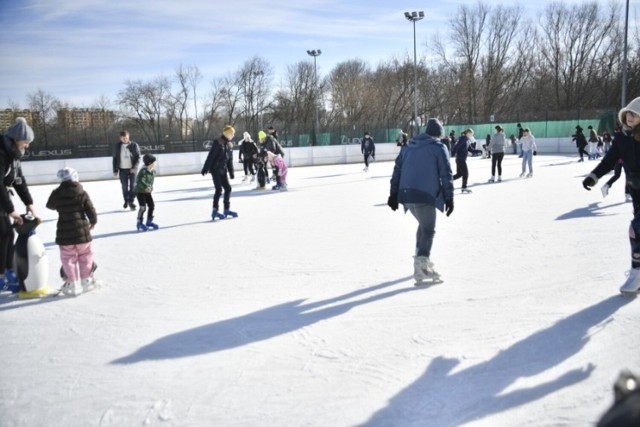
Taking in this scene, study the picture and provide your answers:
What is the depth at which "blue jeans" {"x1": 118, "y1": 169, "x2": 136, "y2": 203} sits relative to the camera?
462 inches

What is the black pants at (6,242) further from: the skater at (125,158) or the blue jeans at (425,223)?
the skater at (125,158)

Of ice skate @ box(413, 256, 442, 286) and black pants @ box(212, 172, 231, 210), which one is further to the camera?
black pants @ box(212, 172, 231, 210)

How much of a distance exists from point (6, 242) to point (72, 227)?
745 millimetres

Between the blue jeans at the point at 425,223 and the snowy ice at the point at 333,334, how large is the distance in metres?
0.35

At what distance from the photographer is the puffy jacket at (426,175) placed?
5039mm

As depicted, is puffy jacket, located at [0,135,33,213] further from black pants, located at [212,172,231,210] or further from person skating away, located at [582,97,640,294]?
person skating away, located at [582,97,640,294]

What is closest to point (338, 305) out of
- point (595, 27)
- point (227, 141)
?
point (227, 141)

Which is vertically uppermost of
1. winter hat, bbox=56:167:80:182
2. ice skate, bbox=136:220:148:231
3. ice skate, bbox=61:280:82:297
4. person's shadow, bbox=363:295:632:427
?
winter hat, bbox=56:167:80:182

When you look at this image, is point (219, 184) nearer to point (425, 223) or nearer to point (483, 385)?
point (425, 223)

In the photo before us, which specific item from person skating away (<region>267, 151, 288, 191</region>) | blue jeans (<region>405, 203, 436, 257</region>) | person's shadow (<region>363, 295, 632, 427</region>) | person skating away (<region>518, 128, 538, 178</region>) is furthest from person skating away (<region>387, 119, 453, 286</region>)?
person skating away (<region>518, 128, 538, 178</region>)

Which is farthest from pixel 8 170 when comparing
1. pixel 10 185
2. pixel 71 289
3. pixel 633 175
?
pixel 633 175

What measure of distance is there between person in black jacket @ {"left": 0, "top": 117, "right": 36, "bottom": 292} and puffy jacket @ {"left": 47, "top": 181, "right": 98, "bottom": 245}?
38 cm

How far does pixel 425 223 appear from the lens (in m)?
5.11

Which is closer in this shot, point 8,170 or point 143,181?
point 8,170
